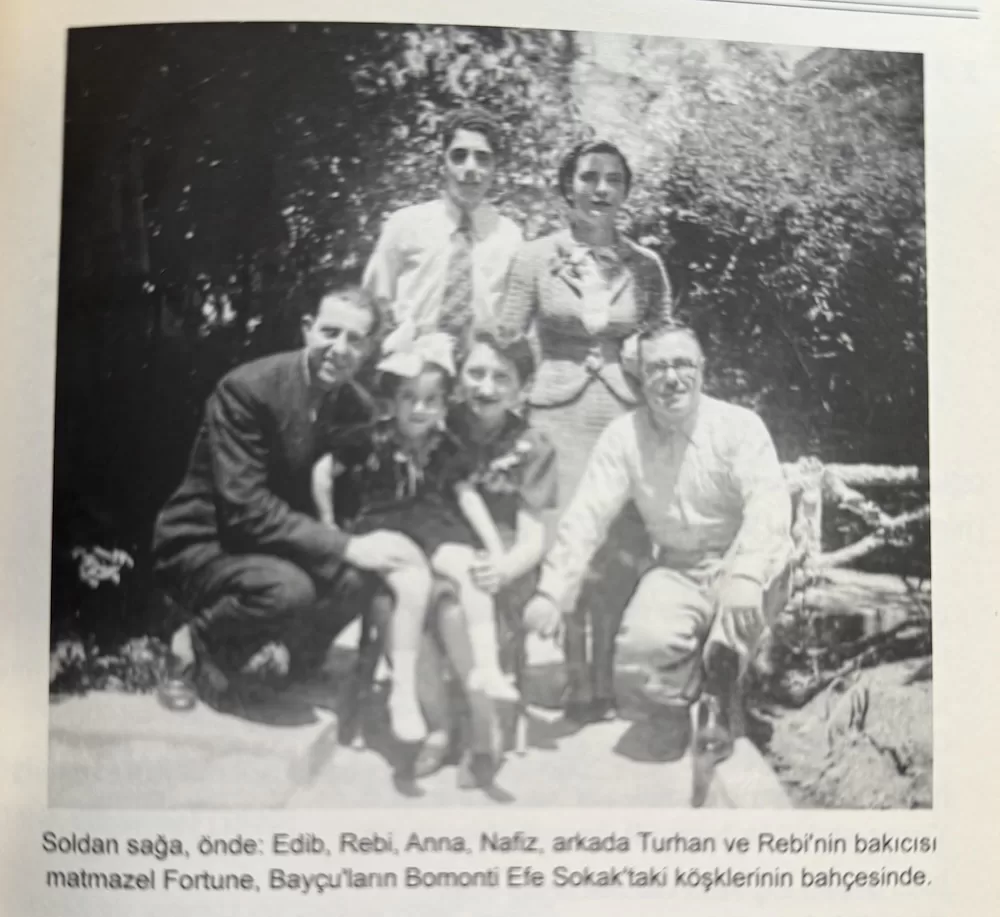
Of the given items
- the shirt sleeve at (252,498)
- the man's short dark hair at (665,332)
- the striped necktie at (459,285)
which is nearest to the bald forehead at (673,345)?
the man's short dark hair at (665,332)

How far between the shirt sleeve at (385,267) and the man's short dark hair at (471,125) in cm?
6

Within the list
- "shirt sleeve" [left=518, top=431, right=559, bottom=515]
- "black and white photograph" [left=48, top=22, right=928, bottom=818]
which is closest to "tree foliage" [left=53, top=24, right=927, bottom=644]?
"black and white photograph" [left=48, top=22, right=928, bottom=818]

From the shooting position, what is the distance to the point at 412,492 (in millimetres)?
550

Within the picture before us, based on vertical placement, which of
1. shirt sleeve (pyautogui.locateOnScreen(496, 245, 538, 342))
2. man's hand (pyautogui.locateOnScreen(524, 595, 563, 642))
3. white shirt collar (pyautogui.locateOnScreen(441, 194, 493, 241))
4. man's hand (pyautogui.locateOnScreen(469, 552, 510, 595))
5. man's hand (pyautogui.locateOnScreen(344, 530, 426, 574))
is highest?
white shirt collar (pyautogui.locateOnScreen(441, 194, 493, 241))

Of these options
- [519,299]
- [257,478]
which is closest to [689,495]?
[519,299]

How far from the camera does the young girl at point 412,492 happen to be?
0.54 m

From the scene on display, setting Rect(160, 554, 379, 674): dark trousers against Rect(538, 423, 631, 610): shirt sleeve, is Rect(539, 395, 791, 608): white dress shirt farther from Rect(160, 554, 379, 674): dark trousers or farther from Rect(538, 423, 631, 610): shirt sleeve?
Rect(160, 554, 379, 674): dark trousers

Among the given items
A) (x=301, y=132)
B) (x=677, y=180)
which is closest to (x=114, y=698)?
(x=301, y=132)

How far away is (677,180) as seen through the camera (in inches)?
22.8

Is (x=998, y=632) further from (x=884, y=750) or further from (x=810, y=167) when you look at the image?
(x=810, y=167)

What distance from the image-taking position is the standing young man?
56cm

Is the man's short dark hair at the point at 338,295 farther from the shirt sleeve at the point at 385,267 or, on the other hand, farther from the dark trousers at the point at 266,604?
the dark trousers at the point at 266,604

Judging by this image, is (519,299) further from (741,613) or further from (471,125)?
(741,613)

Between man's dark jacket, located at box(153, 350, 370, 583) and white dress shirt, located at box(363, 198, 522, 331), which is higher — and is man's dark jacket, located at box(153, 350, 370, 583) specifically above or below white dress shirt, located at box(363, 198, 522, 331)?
below
